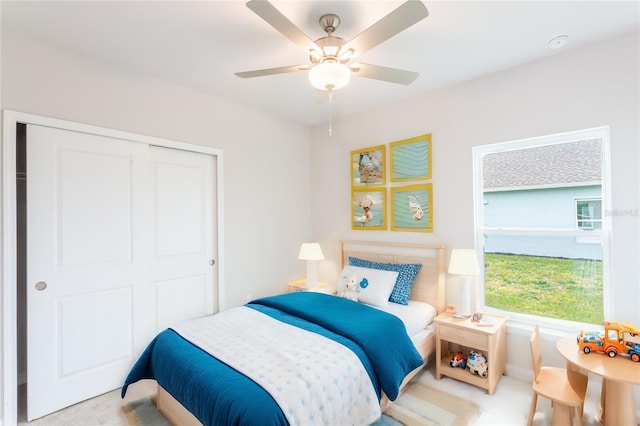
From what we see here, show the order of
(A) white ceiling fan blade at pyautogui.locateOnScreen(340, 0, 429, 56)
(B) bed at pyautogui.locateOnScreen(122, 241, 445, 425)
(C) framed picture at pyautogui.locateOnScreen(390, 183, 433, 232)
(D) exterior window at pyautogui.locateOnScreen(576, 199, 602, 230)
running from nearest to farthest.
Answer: (A) white ceiling fan blade at pyautogui.locateOnScreen(340, 0, 429, 56) < (B) bed at pyautogui.locateOnScreen(122, 241, 445, 425) < (D) exterior window at pyautogui.locateOnScreen(576, 199, 602, 230) < (C) framed picture at pyautogui.locateOnScreen(390, 183, 433, 232)

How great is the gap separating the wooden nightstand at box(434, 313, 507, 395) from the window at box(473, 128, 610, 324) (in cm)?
37

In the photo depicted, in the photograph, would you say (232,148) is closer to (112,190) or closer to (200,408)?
(112,190)

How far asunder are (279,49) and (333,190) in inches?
80.2

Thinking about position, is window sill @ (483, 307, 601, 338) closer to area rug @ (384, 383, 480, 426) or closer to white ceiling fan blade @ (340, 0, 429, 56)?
area rug @ (384, 383, 480, 426)

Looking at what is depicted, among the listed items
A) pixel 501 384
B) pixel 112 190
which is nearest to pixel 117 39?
pixel 112 190

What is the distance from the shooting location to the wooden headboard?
9.75 ft

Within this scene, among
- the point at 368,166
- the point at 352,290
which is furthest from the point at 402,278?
the point at 368,166

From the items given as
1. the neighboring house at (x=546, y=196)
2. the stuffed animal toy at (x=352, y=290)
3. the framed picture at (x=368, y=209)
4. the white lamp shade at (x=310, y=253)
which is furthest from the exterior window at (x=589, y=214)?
the white lamp shade at (x=310, y=253)

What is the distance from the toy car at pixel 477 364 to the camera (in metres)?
2.45

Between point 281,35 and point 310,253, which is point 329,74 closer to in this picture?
point 281,35

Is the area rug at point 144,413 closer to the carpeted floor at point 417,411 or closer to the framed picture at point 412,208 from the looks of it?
the carpeted floor at point 417,411

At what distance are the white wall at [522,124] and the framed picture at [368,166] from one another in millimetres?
98

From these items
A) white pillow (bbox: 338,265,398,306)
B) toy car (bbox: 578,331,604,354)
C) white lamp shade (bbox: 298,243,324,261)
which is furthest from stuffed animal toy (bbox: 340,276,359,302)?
toy car (bbox: 578,331,604,354)

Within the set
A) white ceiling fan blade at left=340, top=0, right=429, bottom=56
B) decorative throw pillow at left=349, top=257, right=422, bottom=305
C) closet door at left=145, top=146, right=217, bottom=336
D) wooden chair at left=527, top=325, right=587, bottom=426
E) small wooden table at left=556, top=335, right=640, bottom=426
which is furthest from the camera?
decorative throw pillow at left=349, top=257, right=422, bottom=305
